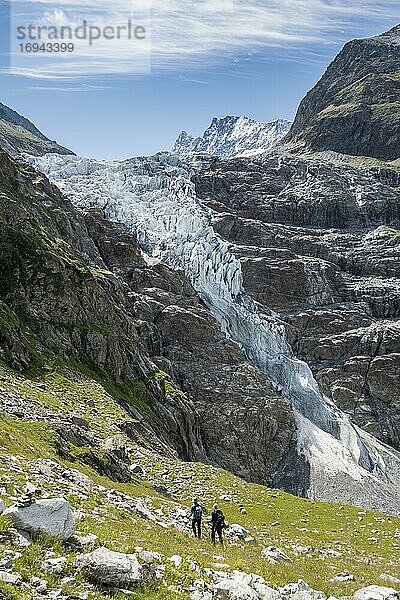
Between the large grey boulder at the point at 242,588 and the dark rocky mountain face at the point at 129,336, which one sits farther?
the dark rocky mountain face at the point at 129,336

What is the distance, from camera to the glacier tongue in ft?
372

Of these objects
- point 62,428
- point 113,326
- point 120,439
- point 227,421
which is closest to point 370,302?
point 227,421

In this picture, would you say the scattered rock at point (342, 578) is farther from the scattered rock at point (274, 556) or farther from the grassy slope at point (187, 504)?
the scattered rock at point (274, 556)

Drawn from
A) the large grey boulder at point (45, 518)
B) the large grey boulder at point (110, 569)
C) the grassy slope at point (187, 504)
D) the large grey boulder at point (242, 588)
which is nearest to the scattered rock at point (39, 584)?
the grassy slope at point (187, 504)

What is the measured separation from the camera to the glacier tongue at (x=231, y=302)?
113 m

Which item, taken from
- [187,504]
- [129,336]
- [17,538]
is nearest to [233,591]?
[17,538]

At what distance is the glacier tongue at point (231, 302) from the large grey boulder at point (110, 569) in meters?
94.3

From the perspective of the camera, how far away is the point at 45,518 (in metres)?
15.0

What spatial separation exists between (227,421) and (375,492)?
2851 centimetres

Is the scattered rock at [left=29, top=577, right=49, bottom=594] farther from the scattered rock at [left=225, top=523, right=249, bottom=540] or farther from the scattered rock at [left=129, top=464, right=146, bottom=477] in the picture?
the scattered rock at [left=129, top=464, right=146, bottom=477]

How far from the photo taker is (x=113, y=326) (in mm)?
85938

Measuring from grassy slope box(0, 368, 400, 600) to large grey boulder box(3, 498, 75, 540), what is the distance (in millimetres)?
443

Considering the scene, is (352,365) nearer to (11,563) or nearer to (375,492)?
(375,492)

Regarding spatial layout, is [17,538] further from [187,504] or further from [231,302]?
[231,302]
